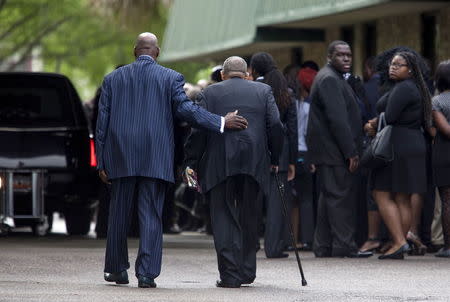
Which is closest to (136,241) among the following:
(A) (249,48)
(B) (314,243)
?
(B) (314,243)

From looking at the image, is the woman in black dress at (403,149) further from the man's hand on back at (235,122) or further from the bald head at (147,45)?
the bald head at (147,45)

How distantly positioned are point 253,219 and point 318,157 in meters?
3.36

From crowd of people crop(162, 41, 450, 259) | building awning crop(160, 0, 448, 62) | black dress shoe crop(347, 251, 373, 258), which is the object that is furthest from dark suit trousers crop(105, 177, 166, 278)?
building awning crop(160, 0, 448, 62)

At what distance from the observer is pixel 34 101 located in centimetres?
1911

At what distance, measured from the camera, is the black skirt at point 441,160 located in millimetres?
15859

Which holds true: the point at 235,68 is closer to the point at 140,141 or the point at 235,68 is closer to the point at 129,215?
the point at 140,141

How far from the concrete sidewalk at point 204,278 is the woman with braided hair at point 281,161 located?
0.69 feet

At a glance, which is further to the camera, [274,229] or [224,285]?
[274,229]

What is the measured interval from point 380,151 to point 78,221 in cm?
630

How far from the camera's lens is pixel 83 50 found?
53.0 metres

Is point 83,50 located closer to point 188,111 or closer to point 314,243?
point 314,243

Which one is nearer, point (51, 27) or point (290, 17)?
point (290, 17)

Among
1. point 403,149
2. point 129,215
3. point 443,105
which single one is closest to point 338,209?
point 403,149

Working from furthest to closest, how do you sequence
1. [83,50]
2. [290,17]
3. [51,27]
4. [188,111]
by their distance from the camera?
[83,50], [51,27], [290,17], [188,111]
